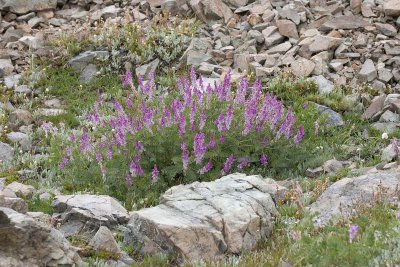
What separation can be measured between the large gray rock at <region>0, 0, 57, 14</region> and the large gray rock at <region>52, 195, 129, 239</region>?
8.97m

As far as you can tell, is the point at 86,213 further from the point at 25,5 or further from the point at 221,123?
the point at 25,5

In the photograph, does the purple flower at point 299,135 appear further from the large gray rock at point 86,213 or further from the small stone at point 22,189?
the small stone at point 22,189

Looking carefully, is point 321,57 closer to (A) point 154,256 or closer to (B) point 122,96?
(B) point 122,96

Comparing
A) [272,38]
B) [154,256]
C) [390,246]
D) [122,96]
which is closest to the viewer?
[390,246]

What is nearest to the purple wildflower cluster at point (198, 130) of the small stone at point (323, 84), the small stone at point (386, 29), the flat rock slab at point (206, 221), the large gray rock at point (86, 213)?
the large gray rock at point (86, 213)

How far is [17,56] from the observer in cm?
1420

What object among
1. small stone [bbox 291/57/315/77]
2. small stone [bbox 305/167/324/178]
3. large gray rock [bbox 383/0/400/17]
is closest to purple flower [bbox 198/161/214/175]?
small stone [bbox 305/167/324/178]

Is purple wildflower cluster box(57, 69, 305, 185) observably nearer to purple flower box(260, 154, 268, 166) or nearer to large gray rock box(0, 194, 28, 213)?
purple flower box(260, 154, 268, 166)

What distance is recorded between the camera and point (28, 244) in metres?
5.88

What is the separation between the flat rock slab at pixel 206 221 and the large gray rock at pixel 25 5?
9.64 meters

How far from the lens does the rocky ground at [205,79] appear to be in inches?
263

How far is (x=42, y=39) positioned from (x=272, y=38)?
16.2 feet

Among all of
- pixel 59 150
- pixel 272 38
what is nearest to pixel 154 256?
pixel 59 150

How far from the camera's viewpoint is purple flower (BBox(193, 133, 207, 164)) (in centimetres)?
820
